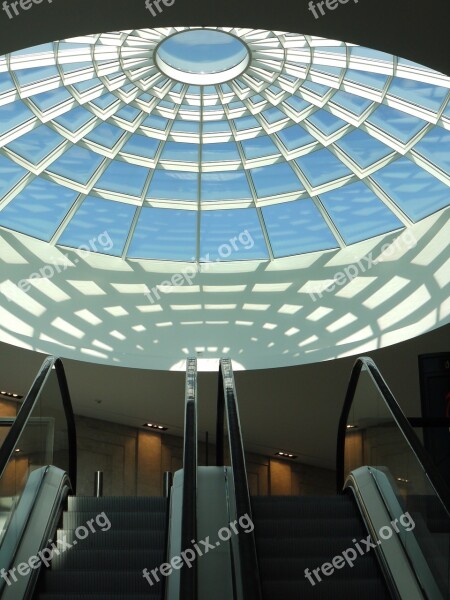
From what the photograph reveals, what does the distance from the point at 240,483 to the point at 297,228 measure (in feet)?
45.6

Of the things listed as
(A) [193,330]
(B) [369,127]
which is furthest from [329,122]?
(A) [193,330]

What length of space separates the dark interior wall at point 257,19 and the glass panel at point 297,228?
10.5m

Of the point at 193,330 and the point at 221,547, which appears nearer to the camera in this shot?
the point at 221,547

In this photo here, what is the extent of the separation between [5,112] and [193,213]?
531cm

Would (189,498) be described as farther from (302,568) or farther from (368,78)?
(368,78)

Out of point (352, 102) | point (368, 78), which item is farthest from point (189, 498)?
point (352, 102)

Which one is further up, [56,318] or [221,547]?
[56,318]

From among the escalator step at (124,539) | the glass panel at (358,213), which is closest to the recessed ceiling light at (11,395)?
the glass panel at (358,213)

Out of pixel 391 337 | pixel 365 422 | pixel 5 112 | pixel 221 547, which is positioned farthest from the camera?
pixel 391 337

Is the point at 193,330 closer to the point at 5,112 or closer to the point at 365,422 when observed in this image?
the point at 5,112

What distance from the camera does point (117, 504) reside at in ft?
30.7

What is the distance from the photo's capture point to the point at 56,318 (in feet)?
65.1

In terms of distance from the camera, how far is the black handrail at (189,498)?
5500mm

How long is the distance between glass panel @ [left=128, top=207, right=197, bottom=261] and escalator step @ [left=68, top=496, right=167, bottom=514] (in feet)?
38.4
